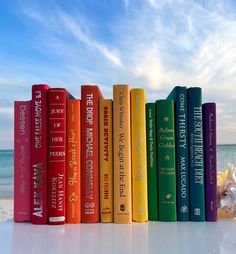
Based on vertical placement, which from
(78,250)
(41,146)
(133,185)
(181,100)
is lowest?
(78,250)

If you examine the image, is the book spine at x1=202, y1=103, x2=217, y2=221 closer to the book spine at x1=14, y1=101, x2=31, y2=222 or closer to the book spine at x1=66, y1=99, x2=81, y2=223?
the book spine at x1=66, y1=99, x2=81, y2=223

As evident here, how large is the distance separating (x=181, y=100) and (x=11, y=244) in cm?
58

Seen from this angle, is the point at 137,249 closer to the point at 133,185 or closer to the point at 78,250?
the point at 78,250

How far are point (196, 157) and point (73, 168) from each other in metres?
0.34

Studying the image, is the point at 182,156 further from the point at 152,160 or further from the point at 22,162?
the point at 22,162

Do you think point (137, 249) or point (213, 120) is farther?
point (213, 120)

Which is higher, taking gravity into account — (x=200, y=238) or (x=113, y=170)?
(x=113, y=170)

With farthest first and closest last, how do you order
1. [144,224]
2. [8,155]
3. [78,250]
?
1. [8,155]
2. [144,224]
3. [78,250]

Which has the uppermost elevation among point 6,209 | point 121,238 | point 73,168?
point 73,168

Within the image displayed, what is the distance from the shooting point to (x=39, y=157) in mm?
997

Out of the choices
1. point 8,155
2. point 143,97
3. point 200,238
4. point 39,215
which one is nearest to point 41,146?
point 39,215

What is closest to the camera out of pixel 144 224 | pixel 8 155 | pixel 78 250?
pixel 78 250

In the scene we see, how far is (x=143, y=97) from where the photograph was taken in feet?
3.33

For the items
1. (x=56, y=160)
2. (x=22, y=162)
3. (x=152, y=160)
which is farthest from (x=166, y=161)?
(x=22, y=162)
